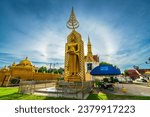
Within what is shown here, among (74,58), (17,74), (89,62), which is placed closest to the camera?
(74,58)

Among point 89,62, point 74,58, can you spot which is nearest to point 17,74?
point 74,58

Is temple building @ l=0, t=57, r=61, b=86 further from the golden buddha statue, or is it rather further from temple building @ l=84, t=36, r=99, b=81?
temple building @ l=84, t=36, r=99, b=81

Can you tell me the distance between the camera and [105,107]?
4168mm

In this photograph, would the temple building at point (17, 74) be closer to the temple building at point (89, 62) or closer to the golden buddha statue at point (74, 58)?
the golden buddha statue at point (74, 58)

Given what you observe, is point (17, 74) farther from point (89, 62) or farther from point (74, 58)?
point (89, 62)

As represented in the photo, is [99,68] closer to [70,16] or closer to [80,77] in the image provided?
[80,77]

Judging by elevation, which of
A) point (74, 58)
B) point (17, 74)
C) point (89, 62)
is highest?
point (89, 62)

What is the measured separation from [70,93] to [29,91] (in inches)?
145

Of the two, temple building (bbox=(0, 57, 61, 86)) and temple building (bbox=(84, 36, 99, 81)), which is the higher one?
temple building (bbox=(84, 36, 99, 81))

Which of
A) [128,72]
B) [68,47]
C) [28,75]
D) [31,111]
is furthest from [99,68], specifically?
[128,72]

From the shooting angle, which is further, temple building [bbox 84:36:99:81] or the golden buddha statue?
temple building [bbox 84:36:99:81]

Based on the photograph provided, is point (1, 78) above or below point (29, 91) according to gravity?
above

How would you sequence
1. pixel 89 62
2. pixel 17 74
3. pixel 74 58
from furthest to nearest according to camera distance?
pixel 89 62, pixel 17 74, pixel 74 58

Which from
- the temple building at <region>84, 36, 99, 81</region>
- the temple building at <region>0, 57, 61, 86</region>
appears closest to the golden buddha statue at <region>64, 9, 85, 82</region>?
the temple building at <region>0, 57, 61, 86</region>
